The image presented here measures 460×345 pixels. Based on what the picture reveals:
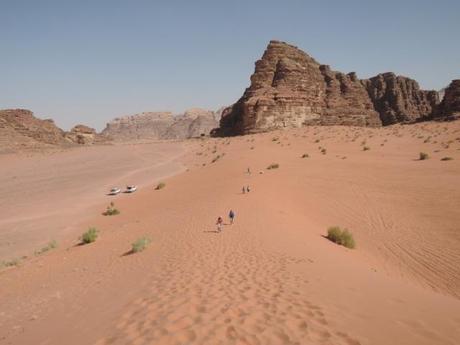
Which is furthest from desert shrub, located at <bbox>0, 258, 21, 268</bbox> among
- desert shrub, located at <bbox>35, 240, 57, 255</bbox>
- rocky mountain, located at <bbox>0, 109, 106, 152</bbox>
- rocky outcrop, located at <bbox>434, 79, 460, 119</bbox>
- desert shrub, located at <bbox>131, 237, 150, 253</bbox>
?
rocky outcrop, located at <bbox>434, 79, 460, 119</bbox>

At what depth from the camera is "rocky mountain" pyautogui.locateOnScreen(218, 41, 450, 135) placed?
66438mm

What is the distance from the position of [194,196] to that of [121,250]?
9.55 m

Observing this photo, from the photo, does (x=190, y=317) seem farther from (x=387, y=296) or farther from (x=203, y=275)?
(x=387, y=296)

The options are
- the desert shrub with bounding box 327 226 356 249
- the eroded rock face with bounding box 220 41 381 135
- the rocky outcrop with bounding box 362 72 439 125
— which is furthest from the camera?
the rocky outcrop with bounding box 362 72 439 125

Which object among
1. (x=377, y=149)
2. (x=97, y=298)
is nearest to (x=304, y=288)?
(x=97, y=298)

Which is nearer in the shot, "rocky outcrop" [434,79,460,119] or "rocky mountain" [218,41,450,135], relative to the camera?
"rocky outcrop" [434,79,460,119]

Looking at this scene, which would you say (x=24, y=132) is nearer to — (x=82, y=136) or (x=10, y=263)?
(x=82, y=136)

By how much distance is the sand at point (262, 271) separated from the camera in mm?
5309

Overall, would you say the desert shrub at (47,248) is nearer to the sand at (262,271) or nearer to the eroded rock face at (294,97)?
the sand at (262,271)

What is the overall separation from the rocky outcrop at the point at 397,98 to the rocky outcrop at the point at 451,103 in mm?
26921

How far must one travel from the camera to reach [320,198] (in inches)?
730

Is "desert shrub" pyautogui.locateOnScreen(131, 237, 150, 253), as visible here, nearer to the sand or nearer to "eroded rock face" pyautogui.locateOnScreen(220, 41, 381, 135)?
the sand

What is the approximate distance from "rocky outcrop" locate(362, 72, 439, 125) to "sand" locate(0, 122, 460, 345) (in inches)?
2813

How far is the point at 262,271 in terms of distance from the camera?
815 centimetres
